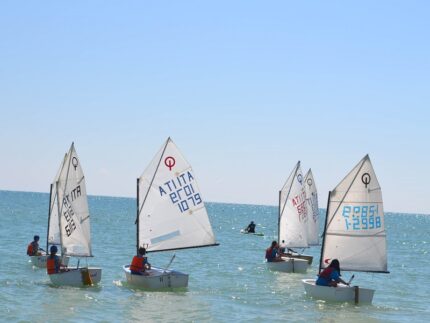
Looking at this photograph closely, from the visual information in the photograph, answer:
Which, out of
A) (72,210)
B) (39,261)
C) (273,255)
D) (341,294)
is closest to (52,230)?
(39,261)

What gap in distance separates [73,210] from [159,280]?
580 cm

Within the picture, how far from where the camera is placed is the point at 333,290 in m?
31.1

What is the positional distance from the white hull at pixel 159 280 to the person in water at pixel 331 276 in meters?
5.46

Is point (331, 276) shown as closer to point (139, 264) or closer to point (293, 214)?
point (139, 264)

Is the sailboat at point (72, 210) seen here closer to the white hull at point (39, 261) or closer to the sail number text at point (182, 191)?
the sail number text at point (182, 191)

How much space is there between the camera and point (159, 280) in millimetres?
32031

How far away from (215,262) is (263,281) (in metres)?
11.0

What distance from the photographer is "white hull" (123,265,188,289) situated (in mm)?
32006

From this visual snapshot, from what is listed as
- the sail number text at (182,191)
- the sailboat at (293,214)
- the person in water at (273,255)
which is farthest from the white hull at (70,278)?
the sailboat at (293,214)

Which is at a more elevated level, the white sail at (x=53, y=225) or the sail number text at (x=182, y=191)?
the sail number text at (x=182, y=191)

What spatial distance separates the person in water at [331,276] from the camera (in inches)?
1225

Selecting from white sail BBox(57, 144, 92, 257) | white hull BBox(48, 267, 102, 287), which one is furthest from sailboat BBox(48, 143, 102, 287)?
white hull BBox(48, 267, 102, 287)

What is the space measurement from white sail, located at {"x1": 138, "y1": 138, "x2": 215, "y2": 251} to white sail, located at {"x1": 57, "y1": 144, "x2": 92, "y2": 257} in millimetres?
3181

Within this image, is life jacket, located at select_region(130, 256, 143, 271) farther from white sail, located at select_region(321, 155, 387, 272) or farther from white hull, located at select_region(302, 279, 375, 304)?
white sail, located at select_region(321, 155, 387, 272)
